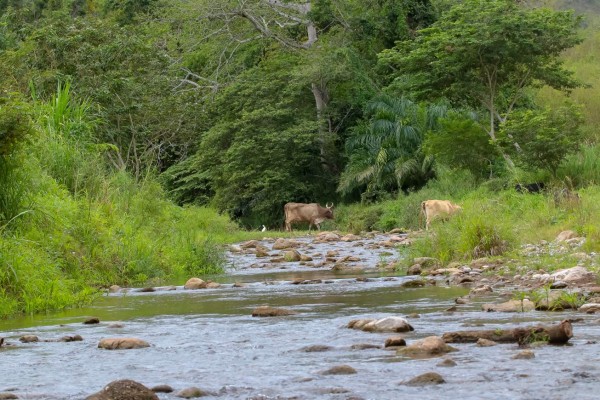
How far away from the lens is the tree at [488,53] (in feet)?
82.7

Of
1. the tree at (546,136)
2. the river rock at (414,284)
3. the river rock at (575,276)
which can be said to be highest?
the tree at (546,136)

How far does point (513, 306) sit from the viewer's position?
693 cm

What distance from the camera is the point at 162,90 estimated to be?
30266 mm

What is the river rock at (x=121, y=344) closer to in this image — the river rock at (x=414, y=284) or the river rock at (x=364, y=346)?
the river rock at (x=364, y=346)

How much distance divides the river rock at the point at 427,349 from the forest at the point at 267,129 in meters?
4.14

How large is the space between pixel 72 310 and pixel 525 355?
503cm

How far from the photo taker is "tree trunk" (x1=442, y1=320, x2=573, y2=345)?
17.5ft

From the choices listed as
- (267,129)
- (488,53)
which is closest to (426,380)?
(488,53)

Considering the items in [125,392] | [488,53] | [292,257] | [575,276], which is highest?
A: [488,53]

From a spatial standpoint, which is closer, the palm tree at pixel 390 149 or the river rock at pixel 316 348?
the river rock at pixel 316 348

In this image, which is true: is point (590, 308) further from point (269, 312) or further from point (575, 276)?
point (269, 312)

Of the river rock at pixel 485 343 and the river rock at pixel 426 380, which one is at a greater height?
the river rock at pixel 426 380

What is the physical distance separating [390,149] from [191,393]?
26.6 metres

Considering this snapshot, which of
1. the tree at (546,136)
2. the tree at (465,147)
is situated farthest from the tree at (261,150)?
the tree at (546,136)
